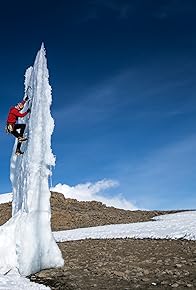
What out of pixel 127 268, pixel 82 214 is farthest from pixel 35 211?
pixel 82 214

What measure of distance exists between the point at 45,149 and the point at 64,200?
3324cm

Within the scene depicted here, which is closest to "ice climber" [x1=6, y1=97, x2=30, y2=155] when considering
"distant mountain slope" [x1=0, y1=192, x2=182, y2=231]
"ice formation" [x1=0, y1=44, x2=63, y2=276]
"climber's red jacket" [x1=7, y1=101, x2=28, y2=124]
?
"climber's red jacket" [x1=7, y1=101, x2=28, y2=124]

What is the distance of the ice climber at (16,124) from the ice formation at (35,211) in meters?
0.40

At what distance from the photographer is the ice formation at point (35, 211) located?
15.1m

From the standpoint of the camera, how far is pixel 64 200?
48.4 metres

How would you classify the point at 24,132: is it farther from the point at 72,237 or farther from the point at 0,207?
the point at 0,207

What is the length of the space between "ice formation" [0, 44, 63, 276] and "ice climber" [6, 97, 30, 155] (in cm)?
40

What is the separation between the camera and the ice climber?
643 inches

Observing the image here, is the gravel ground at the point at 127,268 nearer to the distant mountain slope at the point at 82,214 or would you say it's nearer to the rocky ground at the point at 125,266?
the rocky ground at the point at 125,266

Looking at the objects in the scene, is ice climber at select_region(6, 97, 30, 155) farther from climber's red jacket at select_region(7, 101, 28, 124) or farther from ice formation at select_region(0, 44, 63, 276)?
ice formation at select_region(0, 44, 63, 276)

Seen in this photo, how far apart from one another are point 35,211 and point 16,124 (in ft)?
10.5

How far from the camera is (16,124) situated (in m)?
16.7

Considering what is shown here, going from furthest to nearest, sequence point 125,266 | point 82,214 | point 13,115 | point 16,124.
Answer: point 82,214 → point 16,124 → point 13,115 → point 125,266

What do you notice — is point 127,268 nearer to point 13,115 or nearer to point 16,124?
point 16,124
